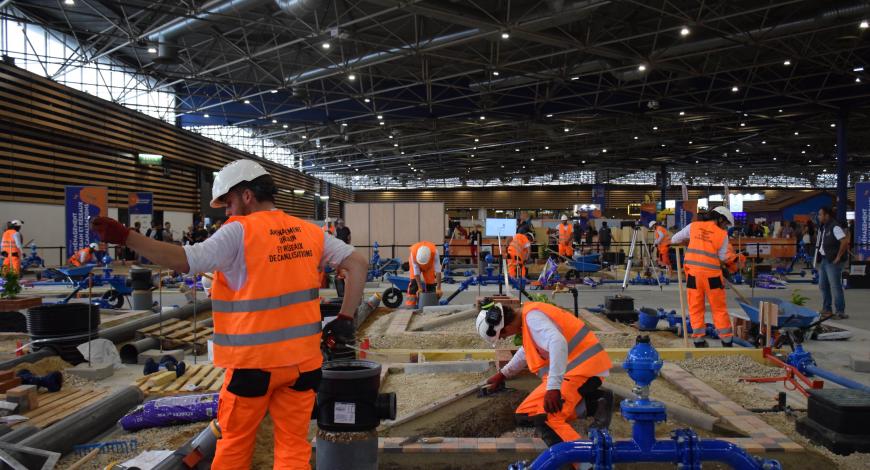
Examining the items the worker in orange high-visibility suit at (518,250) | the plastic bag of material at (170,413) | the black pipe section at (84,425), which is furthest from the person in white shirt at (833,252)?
the black pipe section at (84,425)

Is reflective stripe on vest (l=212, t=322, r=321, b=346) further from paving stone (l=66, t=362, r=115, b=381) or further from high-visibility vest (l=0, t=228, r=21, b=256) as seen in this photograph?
high-visibility vest (l=0, t=228, r=21, b=256)

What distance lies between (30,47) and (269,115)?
1070cm

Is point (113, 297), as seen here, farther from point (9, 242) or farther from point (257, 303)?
point (257, 303)

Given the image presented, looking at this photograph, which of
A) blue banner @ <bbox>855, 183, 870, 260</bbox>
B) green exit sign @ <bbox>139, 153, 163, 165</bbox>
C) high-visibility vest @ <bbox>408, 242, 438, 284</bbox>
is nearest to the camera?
high-visibility vest @ <bbox>408, 242, 438, 284</bbox>

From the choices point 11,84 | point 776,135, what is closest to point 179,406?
point 11,84

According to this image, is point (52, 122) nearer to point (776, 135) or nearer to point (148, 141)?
point (148, 141)

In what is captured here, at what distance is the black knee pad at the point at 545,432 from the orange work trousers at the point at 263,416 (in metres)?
1.64

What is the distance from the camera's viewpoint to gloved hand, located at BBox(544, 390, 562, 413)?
3.45m

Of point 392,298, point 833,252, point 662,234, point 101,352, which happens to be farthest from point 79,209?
point 833,252

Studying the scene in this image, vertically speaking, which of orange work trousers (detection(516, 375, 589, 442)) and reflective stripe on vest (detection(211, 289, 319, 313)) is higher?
reflective stripe on vest (detection(211, 289, 319, 313))

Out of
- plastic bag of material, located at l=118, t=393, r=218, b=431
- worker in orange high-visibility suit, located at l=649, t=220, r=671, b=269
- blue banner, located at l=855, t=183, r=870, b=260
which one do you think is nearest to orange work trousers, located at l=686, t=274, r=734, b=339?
plastic bag of material, located at l=118, t=393, r=218, b=431

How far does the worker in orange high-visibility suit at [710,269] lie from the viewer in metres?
7.30

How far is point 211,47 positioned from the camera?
21.1m

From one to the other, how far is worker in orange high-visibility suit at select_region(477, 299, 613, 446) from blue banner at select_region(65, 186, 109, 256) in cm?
1411
